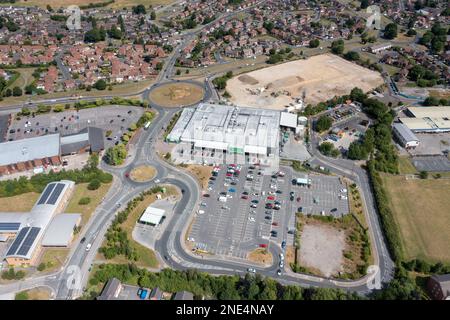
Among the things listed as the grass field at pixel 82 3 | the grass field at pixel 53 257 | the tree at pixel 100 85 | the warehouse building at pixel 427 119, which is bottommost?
the warehouse building at pixel 427 119

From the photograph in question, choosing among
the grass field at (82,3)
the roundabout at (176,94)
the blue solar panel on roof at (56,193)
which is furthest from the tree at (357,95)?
the grass field at (82,3)

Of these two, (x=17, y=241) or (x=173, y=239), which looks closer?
(x=17, y=241)

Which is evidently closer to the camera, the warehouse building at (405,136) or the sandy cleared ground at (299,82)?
the warehouse building at (405,136)

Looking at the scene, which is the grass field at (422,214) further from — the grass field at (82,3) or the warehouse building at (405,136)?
the grass field at (82,3)

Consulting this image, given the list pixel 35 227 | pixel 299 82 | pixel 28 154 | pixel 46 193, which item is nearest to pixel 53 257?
pixel 35 227

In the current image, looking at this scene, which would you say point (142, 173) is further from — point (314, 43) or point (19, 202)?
point (314, 43)

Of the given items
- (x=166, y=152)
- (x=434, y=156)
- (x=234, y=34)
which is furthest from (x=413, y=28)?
(x=166, y=152)
